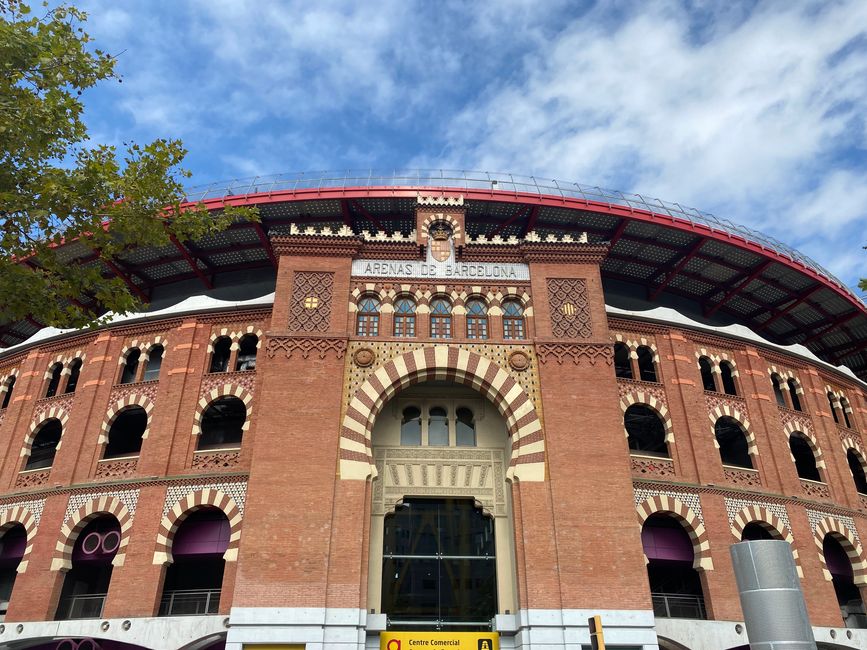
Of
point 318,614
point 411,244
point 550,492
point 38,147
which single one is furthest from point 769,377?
point 38,147

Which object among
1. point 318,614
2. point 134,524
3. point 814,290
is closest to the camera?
A: point 318,614

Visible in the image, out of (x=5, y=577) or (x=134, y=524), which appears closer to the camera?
(x=134, y=524)

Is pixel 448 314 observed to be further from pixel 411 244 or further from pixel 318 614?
pixel 318 614

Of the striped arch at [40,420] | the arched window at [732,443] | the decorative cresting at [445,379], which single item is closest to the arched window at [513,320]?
the decorative cresting at [445,379]

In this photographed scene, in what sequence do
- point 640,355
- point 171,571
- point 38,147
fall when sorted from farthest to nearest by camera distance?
point 640,355 < point 171,571 < point 38,147

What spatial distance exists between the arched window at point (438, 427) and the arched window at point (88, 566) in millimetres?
9552

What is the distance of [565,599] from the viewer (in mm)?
15727

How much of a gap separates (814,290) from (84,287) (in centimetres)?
2863

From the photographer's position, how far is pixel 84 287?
41.8 feet

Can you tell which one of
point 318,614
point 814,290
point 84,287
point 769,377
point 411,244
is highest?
point 814,290

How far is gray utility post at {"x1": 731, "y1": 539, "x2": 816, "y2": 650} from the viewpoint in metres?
9.76

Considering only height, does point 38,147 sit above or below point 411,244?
below

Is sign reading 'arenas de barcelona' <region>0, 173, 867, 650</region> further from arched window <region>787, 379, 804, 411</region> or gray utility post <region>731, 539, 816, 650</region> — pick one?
gray utility post <region>731, 539, 816, 650</region>

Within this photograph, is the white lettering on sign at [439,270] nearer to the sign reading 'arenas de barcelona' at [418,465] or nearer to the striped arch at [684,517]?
the sign reading 'arenas de barcelona' at [418,465]
